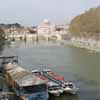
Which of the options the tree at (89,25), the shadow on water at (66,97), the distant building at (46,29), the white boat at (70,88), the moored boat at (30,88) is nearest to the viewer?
the moored boat at (30,88)

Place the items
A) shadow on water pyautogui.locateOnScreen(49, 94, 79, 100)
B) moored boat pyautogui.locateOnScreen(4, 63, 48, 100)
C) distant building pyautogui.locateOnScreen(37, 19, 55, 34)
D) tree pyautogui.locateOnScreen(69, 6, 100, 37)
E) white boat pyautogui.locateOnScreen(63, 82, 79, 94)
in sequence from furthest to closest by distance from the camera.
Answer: distant building pyautogui.locateOnScreen(37, 19, 55, 34)
tree pyautogui.locateOnScreen(69, 6, 100, 37)
white boat pyautogui.locateOnScreen(63, 82, 79, 94)
shadow on water pyautogui.locateOnScreen(49, 94, 79, 100)
moored boat pyautogui.locateOnScreen(4, 63, 48, 100)

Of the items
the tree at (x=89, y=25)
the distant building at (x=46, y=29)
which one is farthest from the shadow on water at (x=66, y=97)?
the distant building at (x=46, y=29)

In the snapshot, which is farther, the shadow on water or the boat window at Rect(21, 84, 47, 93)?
the shadow on water

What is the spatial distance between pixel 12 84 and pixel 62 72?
357 inches

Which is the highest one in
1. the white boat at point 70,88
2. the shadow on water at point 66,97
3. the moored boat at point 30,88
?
the moored boat at point 30,88

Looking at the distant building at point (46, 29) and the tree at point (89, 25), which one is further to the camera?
the distant building at point (46, 29)

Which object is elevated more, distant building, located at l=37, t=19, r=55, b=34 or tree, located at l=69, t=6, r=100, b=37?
tree, located at l=69, t=6, r=100, b=37

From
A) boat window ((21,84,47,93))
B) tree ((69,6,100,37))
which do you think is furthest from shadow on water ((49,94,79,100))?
tree ((69,6,100,37))

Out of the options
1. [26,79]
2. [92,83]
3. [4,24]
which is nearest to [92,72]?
[92,83]

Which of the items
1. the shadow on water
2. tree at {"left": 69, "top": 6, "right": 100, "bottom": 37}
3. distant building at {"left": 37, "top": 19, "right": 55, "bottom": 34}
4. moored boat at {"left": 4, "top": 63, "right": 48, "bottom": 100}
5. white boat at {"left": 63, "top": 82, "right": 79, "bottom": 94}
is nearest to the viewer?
moored boat at {"left": 4, "top": 63, "right": 48, "bottom": 100}

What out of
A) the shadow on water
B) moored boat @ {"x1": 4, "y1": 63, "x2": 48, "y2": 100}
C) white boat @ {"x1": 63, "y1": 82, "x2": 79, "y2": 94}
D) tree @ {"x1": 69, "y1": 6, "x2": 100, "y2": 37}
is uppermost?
tree @ {"x1": 69, "y1": 6, "x2": 100, "y2": 37}

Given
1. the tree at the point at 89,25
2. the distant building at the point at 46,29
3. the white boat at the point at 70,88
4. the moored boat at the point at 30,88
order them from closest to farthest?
the moored boat at the point at 30,88 < the white boat at the point at 70,88 < the tree at the point at 89,25 < the distant building at the point at 46,29

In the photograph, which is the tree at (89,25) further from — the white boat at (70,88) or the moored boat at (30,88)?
the moored boat at (30,88)

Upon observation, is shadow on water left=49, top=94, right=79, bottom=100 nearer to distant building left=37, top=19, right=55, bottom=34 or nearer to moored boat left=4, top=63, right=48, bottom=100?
moored boat left=4, top=63, right=48, bottom=100
